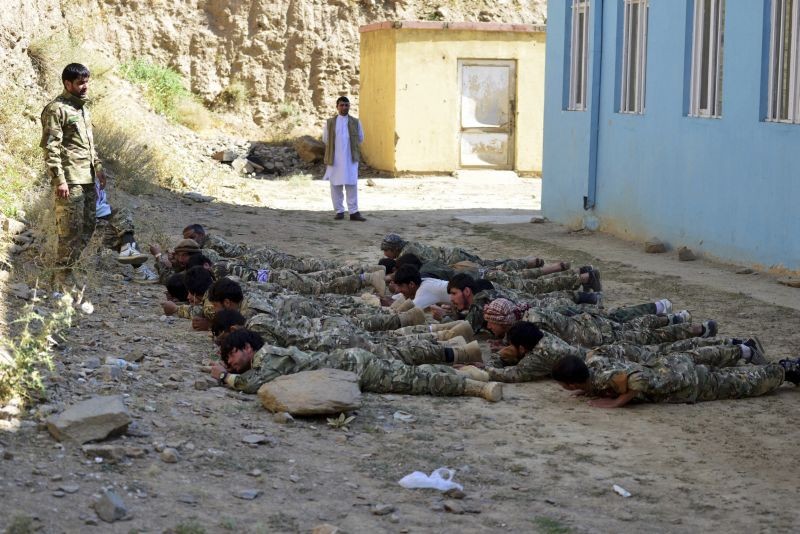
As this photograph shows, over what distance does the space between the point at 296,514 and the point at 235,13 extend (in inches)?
844

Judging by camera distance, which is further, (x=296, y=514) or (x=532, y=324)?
(x=532, y=324)

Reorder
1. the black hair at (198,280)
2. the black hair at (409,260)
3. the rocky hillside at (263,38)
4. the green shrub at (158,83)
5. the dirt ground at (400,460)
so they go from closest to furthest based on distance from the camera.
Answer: the dirt ground at (400,460) < the black hair at (198,280) < the black hair at (409,260) < the green shrub at (158,83) < the rocky hillside at (263,38)

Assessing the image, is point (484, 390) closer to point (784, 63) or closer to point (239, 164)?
point (784, 63)

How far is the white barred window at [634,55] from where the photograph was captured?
11812 mm

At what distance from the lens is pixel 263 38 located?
24.3 m

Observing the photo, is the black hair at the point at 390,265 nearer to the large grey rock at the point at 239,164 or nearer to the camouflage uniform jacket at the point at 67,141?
the camouflage uniform jacket at the point at 67,141

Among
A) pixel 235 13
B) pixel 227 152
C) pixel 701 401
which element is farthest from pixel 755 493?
pixel 235 13

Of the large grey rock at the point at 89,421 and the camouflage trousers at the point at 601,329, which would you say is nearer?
the large grey rock at the point at 89,421

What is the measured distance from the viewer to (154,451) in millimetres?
4355

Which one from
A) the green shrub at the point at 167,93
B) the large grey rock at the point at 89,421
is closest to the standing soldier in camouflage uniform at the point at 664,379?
the large grey rock at the point at 89,421

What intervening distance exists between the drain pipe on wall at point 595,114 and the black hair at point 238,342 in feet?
25.8

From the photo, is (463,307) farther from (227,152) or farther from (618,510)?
(227,152)

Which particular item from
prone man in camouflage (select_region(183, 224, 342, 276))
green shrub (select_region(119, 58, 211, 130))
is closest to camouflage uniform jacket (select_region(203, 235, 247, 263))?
prone man in camouflage (select_region(183, 224, 342, 276))

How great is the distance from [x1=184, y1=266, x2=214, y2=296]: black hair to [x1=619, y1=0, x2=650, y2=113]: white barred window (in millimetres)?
6125
